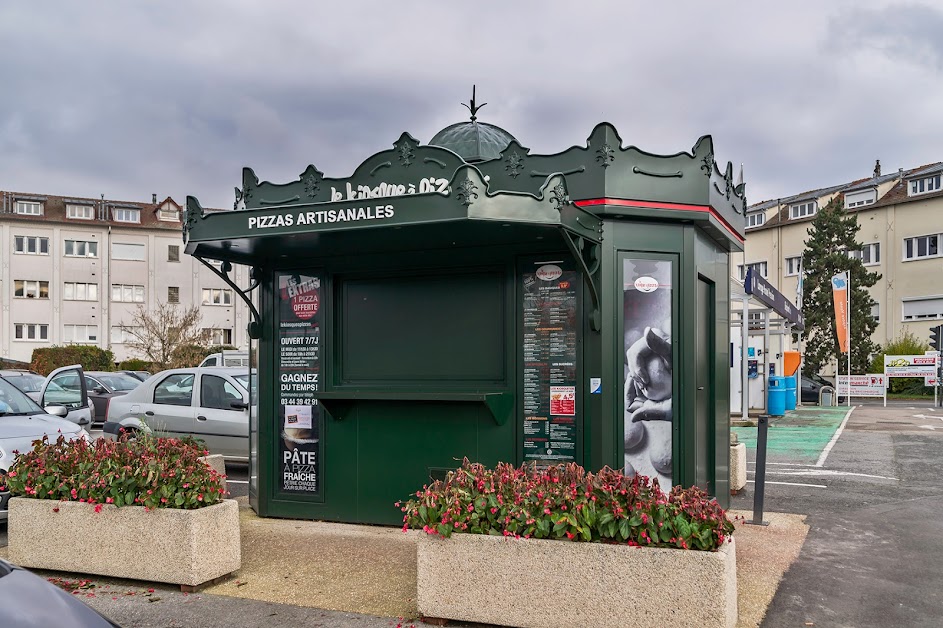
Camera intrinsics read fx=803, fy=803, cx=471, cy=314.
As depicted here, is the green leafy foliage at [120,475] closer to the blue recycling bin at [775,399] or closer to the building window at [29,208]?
the blue recycling bin at [775,399]

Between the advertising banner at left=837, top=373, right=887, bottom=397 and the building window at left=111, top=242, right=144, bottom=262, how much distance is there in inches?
1721

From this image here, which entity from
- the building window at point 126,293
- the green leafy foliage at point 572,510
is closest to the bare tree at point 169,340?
the building window at point 126,293

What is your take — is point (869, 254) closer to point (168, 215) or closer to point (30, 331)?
point (168, 215)

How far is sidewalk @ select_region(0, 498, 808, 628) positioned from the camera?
5363 millimetres

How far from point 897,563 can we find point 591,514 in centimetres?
356

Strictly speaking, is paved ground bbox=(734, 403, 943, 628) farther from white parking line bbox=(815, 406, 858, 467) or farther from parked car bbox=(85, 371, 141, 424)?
parked car bbox=(85, 371, 141, 424)

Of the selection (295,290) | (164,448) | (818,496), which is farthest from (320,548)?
(818,496)

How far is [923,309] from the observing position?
43.6 meters

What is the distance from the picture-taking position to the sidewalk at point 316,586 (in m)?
5.36

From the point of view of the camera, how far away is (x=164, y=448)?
6.55 meters

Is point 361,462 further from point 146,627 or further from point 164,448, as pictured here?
point 146,627

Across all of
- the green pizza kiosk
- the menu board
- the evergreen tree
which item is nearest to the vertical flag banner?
the evergreen tree

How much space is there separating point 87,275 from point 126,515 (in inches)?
2075

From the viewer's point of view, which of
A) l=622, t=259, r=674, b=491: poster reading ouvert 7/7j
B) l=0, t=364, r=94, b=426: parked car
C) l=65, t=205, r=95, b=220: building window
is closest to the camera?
l=622, t=259, r=674, b=491: poster reading ouvert 7/7j
